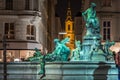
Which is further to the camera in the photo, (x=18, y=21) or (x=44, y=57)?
(x=18, y=21)

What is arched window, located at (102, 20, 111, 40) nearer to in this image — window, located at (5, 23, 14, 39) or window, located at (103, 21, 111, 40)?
window, located at (103, 21, 111, 40)

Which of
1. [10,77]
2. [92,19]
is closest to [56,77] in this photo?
[10,77]

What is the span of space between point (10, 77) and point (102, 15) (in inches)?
1403

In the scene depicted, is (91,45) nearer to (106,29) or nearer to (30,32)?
(30,32)

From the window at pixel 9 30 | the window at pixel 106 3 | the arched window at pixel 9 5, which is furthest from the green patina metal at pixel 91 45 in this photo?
the window at pixel 106 3

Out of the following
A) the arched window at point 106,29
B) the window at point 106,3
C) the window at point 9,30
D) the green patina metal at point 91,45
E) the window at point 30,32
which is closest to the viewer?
the green patina metal at point 91,45

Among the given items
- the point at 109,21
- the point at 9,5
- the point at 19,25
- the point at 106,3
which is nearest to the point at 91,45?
the point at 19,25

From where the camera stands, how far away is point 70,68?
34906 millimetres

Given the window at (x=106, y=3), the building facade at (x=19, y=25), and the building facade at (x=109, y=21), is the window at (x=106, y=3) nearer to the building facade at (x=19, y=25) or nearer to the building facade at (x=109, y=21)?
the building facade at (x=109, y=21)

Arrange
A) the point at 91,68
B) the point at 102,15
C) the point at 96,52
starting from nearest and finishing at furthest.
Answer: the point at 91,68 < the point at 96,52 < the point at 102,15

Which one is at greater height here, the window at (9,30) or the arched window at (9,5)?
the arched window at (9,5)

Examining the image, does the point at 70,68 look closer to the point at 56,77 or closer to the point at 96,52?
the point at 56,77

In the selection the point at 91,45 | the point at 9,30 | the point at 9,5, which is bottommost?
the point at 91,45

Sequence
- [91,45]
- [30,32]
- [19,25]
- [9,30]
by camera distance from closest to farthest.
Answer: [91,45], [9,30], [19,25], [30,32]
